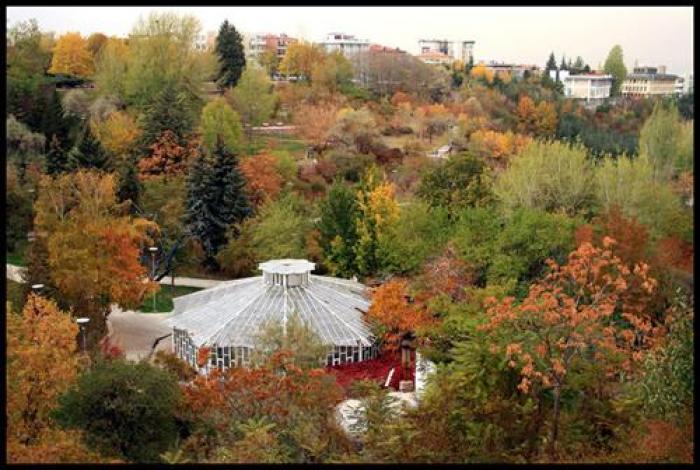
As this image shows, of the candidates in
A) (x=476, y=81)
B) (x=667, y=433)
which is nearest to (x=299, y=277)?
(x=667, y=433)

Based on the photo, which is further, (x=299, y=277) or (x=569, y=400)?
(x=299, y=277)

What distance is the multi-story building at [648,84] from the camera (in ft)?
251

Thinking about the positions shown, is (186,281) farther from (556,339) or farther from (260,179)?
(556,339)

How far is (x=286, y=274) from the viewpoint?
81.0 feet

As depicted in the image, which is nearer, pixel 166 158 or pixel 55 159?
pixel 55 159

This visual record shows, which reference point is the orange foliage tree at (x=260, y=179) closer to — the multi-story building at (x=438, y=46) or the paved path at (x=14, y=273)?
the paved path at (x=14, y=273)

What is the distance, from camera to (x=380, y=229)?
2914 centimetres

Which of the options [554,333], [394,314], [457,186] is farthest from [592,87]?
[554,333]

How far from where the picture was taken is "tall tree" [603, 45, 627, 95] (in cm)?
7600

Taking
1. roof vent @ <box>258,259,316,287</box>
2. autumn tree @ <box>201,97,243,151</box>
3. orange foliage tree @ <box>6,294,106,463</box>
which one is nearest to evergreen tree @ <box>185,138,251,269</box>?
autumn tree @ <box>201,97,243,151</box>

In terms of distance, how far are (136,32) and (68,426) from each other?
144ft

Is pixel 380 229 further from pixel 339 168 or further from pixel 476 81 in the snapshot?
pixel 476 81

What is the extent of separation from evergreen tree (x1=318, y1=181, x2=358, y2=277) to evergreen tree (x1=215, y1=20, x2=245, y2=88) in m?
30.3

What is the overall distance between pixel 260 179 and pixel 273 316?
1318 centimetres
